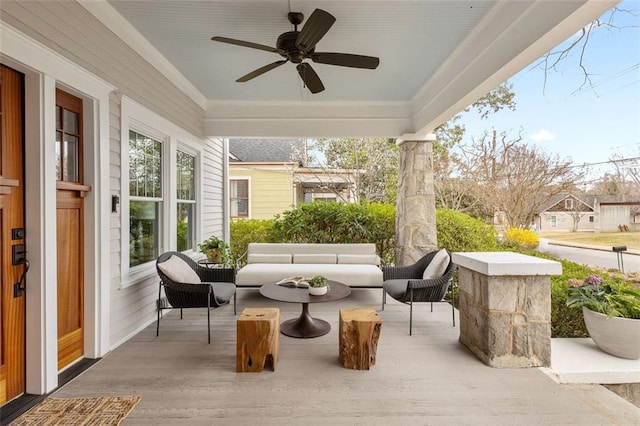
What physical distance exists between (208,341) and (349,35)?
358 centimetres

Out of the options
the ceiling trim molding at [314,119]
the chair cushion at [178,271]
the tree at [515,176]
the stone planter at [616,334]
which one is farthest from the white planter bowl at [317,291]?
the tree at [515,176]

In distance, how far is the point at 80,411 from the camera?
80.1 inches

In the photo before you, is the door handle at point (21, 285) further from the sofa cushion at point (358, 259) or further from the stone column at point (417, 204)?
the stone column at point (417, 204)

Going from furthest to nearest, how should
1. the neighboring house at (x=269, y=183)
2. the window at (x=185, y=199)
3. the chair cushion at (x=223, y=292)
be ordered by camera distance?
the neighboring house at (x=269, y=183) → the window at (x=185, y=199) → the chair cushion at (x=223, y=292)

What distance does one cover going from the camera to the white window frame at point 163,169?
319cm

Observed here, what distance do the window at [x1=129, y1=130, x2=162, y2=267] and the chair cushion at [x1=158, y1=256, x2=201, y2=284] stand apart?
1.46 ft

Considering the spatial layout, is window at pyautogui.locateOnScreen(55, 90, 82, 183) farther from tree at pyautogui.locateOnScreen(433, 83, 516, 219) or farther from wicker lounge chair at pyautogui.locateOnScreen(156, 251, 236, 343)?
tree at pyautogui.locateOnScreen(433, 83, 516, 219)

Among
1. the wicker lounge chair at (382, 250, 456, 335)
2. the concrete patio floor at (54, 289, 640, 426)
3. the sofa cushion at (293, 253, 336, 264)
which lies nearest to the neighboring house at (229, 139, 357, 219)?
the sofa cushion at (293, 253, 336, 264)

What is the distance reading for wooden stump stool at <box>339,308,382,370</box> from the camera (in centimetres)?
259

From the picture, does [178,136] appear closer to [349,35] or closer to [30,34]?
[30,34]

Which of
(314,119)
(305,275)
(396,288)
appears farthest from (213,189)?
(396,288)

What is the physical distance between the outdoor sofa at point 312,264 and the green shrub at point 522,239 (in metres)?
3.52

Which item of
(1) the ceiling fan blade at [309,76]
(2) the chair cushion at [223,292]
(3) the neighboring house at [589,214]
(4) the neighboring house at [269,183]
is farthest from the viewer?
(4) the neighboring house at [269,183]

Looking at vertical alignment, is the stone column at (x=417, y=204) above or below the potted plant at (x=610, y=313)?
above
